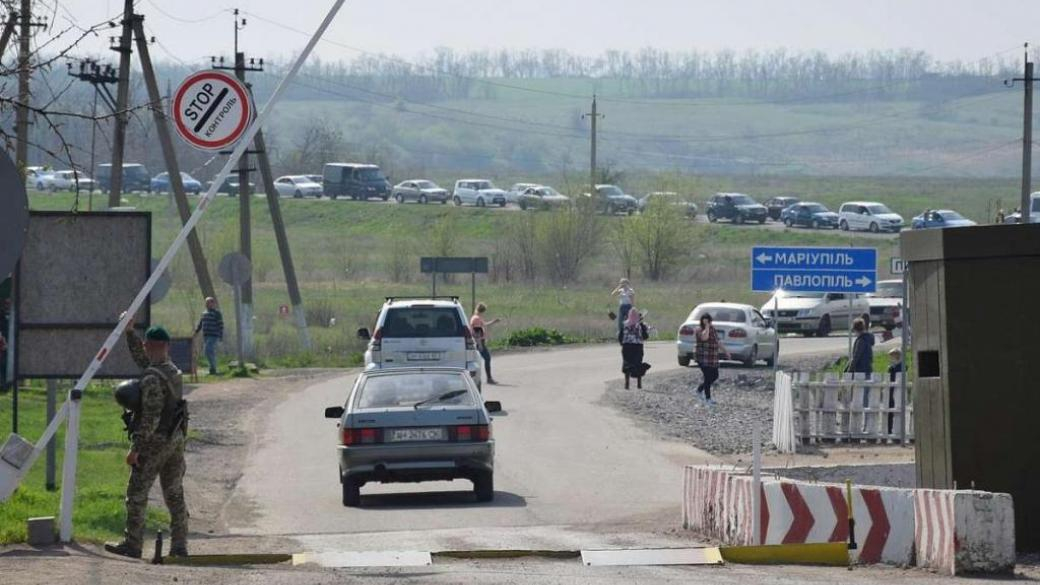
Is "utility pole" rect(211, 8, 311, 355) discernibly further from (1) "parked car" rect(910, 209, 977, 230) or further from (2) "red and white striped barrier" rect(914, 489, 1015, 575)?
(2) "red and white striped barrier" rect(914, 489, 1015, 575)

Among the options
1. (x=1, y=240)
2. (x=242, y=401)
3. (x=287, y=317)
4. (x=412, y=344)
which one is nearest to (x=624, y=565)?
(x=1, y=240)

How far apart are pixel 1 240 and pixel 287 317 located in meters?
49.9

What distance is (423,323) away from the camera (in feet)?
92.3

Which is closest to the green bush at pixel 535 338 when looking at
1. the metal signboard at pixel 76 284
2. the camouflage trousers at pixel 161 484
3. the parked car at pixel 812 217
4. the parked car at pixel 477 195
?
the metal signboard at pixel 76 284

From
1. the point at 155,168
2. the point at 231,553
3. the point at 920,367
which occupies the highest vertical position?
the point at 155,168

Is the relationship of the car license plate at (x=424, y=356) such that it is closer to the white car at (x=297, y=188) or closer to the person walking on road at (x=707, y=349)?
the person walking on road at (x=707, y=349)

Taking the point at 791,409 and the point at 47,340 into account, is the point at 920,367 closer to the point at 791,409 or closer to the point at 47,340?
the point at 47,340

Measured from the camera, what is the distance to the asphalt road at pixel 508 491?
1519cm

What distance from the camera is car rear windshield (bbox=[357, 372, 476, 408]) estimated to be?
17734 millimetres

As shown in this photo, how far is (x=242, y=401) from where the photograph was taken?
3278cm

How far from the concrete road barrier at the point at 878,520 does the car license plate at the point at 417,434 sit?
3.33 m

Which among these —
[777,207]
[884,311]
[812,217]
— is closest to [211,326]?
[884,311]

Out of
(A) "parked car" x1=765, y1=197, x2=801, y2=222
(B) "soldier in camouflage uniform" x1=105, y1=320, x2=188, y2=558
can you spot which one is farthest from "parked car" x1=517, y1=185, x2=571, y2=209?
(B) "soldier in camouflage uniform" x1=105, y1=320, x2=188, y2=558

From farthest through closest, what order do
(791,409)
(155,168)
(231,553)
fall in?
(155,168) < (791,409) < (231,553)
